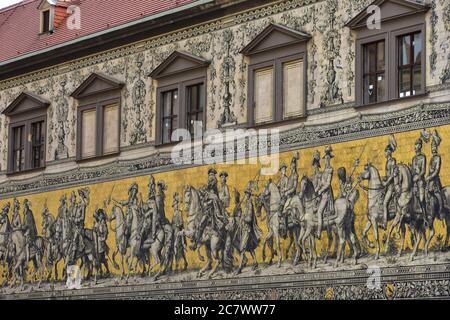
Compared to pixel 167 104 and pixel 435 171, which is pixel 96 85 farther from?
pixel 435 171

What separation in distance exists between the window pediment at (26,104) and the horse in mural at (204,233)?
595cm

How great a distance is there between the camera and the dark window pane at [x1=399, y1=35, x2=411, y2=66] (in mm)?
21547

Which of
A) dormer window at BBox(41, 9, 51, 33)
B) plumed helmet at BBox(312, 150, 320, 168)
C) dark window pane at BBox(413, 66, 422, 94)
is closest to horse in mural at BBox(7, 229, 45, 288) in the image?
dormer window at BBox(41, 9, 51, 33)

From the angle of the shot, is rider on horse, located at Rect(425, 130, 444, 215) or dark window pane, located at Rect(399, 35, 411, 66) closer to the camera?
rider on horse, located at Rect(425, 130, 444, 215)

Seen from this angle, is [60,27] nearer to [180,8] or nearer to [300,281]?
[180,8]

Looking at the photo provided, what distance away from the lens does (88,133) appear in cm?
2858

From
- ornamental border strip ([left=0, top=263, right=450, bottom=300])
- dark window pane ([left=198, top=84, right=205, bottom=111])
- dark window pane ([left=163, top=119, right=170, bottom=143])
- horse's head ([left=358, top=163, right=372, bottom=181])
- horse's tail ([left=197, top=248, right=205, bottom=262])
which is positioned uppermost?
dark window pane ([left=198, top=84, right=205, bottom=111])

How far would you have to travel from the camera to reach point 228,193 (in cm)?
2452

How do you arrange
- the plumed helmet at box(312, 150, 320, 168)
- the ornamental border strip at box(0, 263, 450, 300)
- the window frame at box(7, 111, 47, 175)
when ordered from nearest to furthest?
the ornamental border strip at box(0, 263, 450, 300) < the plumed helmet at box(312, 150, 320, 168) < the window frame at box(7, 111, 47, 175)

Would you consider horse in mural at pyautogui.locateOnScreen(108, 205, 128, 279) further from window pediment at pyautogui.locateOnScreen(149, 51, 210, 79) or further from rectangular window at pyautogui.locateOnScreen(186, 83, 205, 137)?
window pediment at pyautogui.locateOnScreen(149, 51, 210, 79)

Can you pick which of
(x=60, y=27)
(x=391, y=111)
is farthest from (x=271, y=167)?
(x=60, y=27)

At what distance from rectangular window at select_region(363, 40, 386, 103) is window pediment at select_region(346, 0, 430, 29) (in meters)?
0.45

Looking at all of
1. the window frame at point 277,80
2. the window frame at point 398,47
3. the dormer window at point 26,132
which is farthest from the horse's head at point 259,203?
the dormer window at point 26,132

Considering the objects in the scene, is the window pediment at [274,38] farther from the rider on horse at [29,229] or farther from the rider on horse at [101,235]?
the rider on horse at [29,229]
